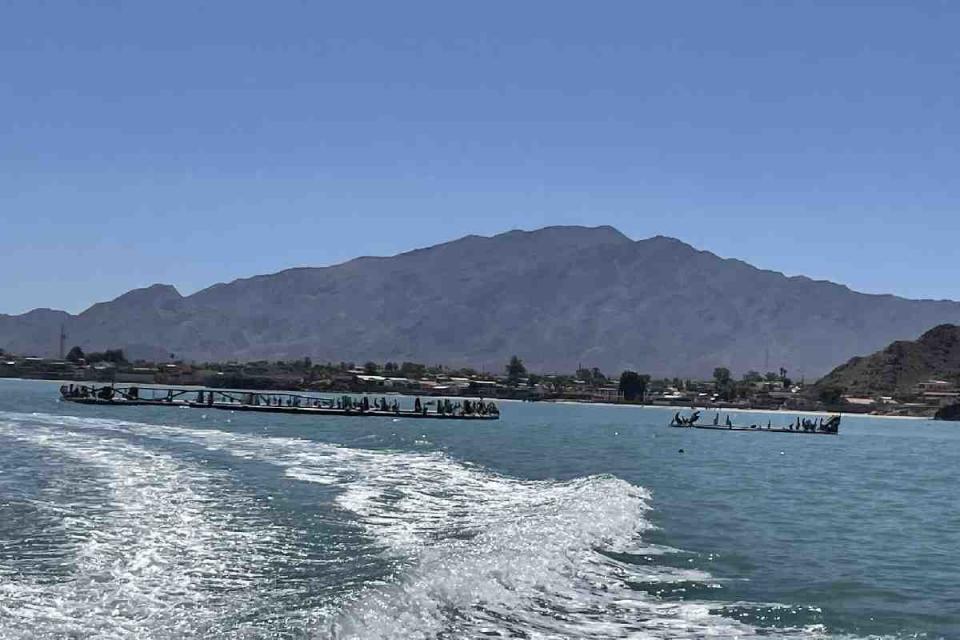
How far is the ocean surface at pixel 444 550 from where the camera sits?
68.5ft

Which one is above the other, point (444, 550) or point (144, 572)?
point (444, 550)

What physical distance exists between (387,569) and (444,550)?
9.50 ft

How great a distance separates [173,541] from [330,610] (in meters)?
8.15

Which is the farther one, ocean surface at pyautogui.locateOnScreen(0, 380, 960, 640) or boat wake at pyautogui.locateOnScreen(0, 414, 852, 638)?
ocean surface at pyautogui.locateOnScreen(0, 380, 960, 640)

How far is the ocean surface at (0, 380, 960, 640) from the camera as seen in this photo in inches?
822

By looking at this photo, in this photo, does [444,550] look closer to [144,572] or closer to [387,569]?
[387,569]

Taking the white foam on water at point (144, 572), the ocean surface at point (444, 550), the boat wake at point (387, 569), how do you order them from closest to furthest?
the white foam on water at point (144, 572) < the boat wake at point (387, 569) < the ocean surface at point (444, 550)

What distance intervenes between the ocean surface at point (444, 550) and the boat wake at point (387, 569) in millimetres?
79

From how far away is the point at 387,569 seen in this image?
80.4 feet

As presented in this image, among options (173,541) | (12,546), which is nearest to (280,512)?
(173,541)

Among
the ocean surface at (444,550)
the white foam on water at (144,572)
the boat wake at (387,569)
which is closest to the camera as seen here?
the white foam on water at (144,572)

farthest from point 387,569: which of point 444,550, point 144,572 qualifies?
point 144,572

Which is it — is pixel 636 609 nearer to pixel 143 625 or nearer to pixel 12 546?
pixel 143 625

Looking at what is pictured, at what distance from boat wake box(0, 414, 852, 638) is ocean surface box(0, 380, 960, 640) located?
0.08 meters
